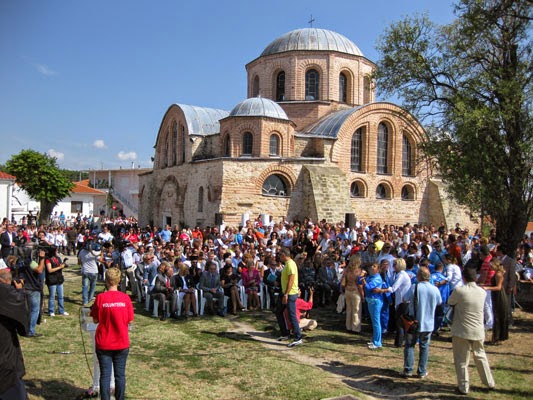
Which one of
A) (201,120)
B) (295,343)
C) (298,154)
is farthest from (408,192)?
(295,343)


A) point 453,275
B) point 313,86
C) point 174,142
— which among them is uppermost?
point 313,86

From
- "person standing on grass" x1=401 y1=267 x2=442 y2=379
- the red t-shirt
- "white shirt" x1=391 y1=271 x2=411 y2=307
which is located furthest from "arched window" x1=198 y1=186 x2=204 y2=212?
the red t-shirt

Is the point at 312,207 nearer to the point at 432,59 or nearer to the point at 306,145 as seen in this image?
the point at 306,145

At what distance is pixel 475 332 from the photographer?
5980 millimetres

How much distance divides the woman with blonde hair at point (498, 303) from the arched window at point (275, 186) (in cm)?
1513

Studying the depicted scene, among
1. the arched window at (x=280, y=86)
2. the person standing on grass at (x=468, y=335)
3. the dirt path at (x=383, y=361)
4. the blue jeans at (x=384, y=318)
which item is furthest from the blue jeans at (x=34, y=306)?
the arched window at (x=280, y=86)

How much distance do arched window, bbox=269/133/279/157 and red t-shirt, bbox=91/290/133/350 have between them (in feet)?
61.7

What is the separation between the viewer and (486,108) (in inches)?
371

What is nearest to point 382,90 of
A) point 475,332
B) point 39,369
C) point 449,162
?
point 449,162

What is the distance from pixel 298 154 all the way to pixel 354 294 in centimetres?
1605

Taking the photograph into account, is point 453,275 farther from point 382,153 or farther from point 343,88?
point 343,88

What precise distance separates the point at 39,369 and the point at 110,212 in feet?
145

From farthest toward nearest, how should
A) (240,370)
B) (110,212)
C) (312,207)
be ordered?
(110,212) < (312,207) < (240,370)

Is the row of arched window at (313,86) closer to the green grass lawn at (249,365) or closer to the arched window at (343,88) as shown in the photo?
the arched window at (343,88)
